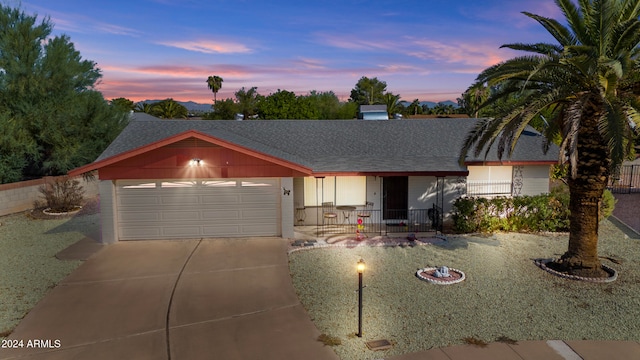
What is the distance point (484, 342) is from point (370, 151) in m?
12.1

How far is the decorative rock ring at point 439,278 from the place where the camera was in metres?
11.7

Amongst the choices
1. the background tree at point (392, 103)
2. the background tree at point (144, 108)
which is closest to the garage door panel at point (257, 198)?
the background tree at point (392, 103)

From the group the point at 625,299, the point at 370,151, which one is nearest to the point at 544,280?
the point at 625,299

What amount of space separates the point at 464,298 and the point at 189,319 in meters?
6.76

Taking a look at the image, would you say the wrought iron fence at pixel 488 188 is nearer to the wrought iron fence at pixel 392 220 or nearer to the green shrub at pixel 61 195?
the wrought iron fence at pixel 392 220

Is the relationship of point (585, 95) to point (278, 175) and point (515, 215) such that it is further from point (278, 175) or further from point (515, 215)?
point (278, 175)

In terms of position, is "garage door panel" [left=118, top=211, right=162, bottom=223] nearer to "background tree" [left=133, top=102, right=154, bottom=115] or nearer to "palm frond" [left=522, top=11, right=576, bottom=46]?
"palm frond" [left=522, top=11, right=576, bottom=46]

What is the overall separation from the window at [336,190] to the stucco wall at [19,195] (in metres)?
14.2

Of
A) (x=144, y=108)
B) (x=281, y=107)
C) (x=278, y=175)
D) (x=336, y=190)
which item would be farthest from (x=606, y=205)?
(x=144, y=108)

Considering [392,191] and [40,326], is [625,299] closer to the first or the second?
[392,191]

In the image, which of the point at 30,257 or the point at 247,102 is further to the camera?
the point at 247,102

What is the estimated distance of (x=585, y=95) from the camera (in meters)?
11.5

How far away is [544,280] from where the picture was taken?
39.3ft

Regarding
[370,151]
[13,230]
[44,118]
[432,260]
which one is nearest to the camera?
[432,260]
